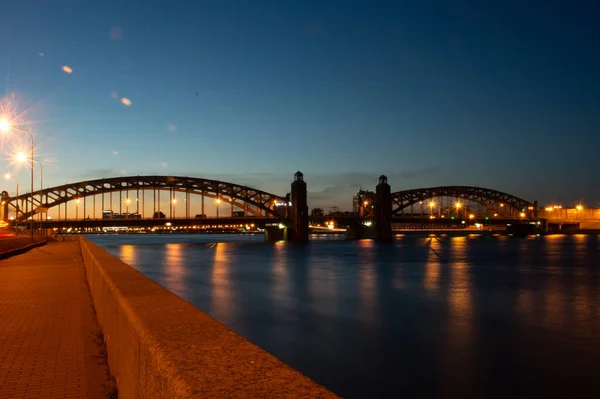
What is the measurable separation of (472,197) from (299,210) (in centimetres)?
9759

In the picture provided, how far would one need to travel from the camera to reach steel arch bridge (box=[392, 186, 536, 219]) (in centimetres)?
18175

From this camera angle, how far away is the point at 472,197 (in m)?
186

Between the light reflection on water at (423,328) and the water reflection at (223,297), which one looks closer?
the light reflection on water at (423,328)

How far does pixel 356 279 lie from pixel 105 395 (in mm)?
32401

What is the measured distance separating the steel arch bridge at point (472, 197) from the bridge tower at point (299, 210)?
75882 millimetres

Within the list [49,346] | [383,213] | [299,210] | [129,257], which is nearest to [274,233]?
[299,210]

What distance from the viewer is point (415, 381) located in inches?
478

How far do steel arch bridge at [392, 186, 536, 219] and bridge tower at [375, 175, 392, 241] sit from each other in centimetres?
5726

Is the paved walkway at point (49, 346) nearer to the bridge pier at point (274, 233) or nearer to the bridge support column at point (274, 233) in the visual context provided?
the bridge pier at point (274, 233)

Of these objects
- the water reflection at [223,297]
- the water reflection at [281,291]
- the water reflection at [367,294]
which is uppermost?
the water reflection at [223,297]

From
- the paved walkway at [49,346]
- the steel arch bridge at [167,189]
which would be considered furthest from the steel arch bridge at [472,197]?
the paved walkway at [49,346]

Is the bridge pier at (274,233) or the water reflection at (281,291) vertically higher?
→ the bridge pier at (274,233)

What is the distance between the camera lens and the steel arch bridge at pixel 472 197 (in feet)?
596

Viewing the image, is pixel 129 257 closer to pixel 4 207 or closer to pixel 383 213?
pixel 4 207
